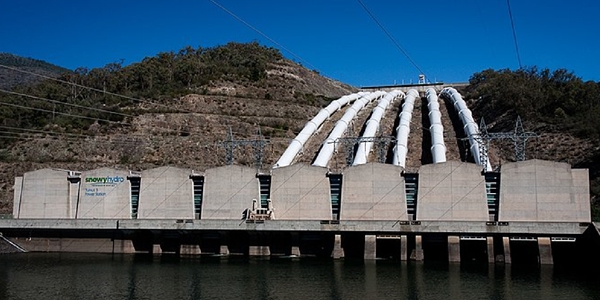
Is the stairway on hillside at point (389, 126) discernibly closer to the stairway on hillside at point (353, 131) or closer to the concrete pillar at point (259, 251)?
the stairway on hillside at point (353, 131)

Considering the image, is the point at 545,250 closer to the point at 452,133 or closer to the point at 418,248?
the point at 418,248

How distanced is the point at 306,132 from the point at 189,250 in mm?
26524

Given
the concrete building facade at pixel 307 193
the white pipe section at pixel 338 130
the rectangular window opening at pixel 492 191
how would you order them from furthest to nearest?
the white pipe section at pixel 338 130, the rectangular window opening at pixel 492 191, the concrete building facade at pixel 307 193

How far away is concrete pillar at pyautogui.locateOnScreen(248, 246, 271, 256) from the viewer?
45.7 meters

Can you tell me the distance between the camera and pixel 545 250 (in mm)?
40344

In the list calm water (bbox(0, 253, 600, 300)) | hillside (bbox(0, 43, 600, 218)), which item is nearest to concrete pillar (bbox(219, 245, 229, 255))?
calm water (bbox(0, 253, 600, 300))

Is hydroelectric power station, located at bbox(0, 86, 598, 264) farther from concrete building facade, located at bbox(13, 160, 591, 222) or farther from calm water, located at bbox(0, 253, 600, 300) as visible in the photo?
calm water, located at bbox(0, 253, 600, 300)

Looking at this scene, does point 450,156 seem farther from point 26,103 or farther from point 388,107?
point 26,103

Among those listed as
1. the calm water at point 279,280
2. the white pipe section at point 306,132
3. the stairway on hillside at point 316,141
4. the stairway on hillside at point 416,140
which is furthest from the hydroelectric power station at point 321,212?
the stairway on hillside at point 316,141

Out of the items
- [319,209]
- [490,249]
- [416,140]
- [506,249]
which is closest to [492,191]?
[490,249]

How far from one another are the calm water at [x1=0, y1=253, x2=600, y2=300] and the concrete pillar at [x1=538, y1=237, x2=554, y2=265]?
1127mm

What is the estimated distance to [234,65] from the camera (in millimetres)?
109750

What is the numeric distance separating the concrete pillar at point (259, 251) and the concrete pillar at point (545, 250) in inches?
776

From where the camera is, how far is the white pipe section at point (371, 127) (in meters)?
57.7
